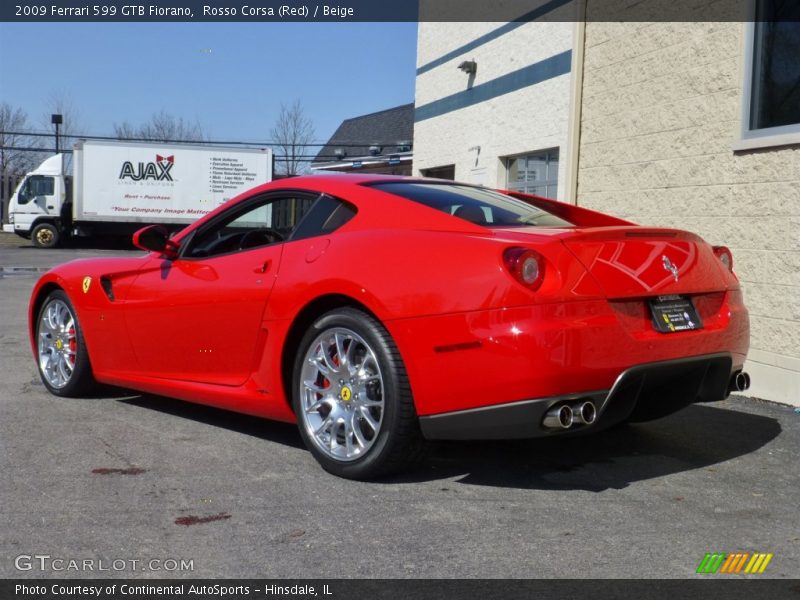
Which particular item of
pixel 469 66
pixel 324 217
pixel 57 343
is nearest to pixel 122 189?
pixel 469 66

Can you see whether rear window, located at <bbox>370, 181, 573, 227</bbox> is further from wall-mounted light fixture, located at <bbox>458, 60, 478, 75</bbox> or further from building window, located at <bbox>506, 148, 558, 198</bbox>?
wall-mounted light fixture, located at <bbox>458, 60, 478, 75</bbox>

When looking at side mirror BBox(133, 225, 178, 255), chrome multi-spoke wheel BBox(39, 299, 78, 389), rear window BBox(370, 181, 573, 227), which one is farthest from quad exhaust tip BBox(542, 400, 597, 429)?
chrome multi-spoke wheel BBox(39, 299, 78, 389)

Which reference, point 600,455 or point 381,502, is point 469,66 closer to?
point 600,455

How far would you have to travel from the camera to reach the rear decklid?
3811 mm

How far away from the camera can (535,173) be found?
11.4 metres

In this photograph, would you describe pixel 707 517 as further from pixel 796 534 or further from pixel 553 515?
pixel 553 515

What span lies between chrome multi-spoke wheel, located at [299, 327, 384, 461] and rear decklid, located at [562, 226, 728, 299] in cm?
103

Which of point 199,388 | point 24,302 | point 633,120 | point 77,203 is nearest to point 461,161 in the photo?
point 633,120

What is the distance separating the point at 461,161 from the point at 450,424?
385 inches

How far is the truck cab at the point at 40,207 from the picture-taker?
3064cm

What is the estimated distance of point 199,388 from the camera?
196 inches

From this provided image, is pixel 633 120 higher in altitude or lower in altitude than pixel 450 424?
higher

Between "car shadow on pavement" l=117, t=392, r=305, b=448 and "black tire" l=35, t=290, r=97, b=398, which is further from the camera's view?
"black tire" l=35, t=290, r=97, b=398

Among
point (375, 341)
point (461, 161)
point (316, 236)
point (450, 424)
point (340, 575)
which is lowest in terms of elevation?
point (340, 575)
